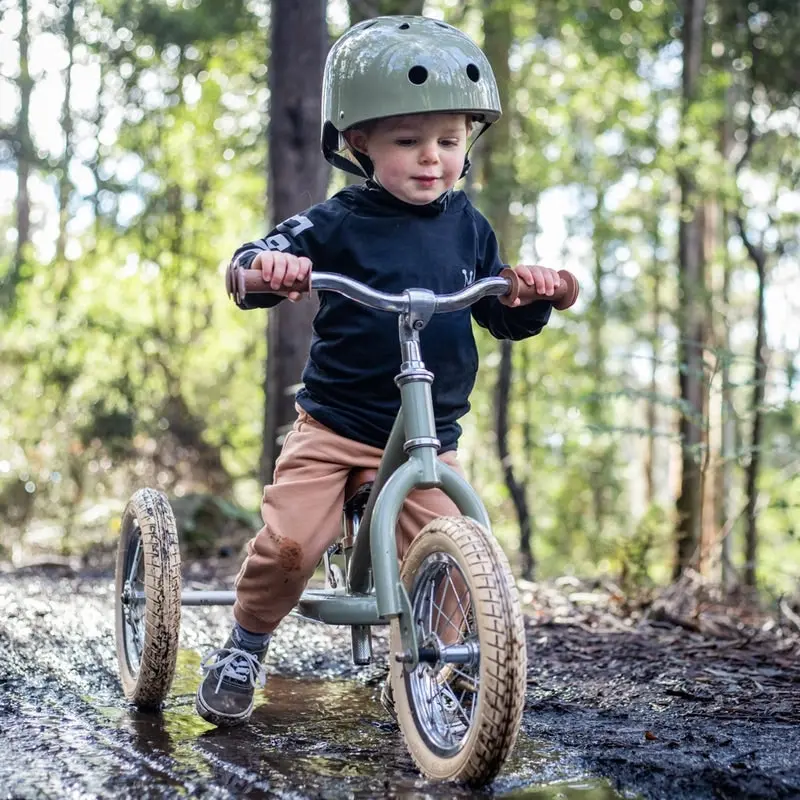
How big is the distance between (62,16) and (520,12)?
9325mm

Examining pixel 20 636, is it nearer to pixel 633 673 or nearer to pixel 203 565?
pixel 633 673

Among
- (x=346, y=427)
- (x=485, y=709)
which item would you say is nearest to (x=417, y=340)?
(x=346, y=427)

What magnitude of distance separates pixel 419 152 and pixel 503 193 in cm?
984

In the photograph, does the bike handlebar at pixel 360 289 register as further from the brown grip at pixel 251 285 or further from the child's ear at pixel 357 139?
the child's ear at pixel 357 139

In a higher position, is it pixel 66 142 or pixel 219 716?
pixel 66 142

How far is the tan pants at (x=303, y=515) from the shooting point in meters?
3.24

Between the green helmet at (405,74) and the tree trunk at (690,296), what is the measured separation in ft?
21.8

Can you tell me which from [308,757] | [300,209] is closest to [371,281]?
[308,757]

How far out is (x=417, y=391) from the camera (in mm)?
2879

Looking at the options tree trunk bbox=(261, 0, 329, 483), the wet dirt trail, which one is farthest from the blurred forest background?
the wet dirt trail

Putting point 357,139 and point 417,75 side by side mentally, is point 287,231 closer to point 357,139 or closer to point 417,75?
point 357,139

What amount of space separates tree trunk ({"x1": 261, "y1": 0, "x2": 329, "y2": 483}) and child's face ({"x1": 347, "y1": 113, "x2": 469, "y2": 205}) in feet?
16.1

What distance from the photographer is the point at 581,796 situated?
2.58 m

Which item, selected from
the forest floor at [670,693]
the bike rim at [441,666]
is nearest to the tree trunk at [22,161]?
the forest floor at [670,693]
